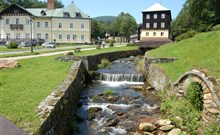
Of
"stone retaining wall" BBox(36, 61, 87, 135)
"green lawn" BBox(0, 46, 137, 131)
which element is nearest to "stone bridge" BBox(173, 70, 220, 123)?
"stone retaining wall" BBox(36, 61, 87, 135)

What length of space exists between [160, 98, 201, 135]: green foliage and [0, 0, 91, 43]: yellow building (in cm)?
5173

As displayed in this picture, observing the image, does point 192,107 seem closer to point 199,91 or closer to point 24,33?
point 199,91

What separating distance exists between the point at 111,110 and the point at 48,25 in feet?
173

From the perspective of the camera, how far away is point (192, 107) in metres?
11.4

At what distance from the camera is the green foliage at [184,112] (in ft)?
34.1

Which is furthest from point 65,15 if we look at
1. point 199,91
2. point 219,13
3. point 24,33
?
point 199,91

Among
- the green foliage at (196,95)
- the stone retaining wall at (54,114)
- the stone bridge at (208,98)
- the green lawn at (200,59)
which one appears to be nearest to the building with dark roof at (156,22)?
the green lawn at (200,59)

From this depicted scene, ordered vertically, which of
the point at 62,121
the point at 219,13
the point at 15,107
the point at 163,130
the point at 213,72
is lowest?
the point at 163,130

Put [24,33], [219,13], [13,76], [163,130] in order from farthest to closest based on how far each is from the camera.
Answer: [24,33], [219,13], [13,76], [163,130]

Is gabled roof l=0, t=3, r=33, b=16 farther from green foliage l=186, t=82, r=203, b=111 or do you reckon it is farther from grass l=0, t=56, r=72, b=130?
green foliage l=186, t=82, r=203, b=111

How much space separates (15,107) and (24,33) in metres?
57.4

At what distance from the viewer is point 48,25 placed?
63.0 metres

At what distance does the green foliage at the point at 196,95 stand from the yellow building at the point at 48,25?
176ft

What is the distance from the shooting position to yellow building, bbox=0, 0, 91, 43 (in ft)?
201
